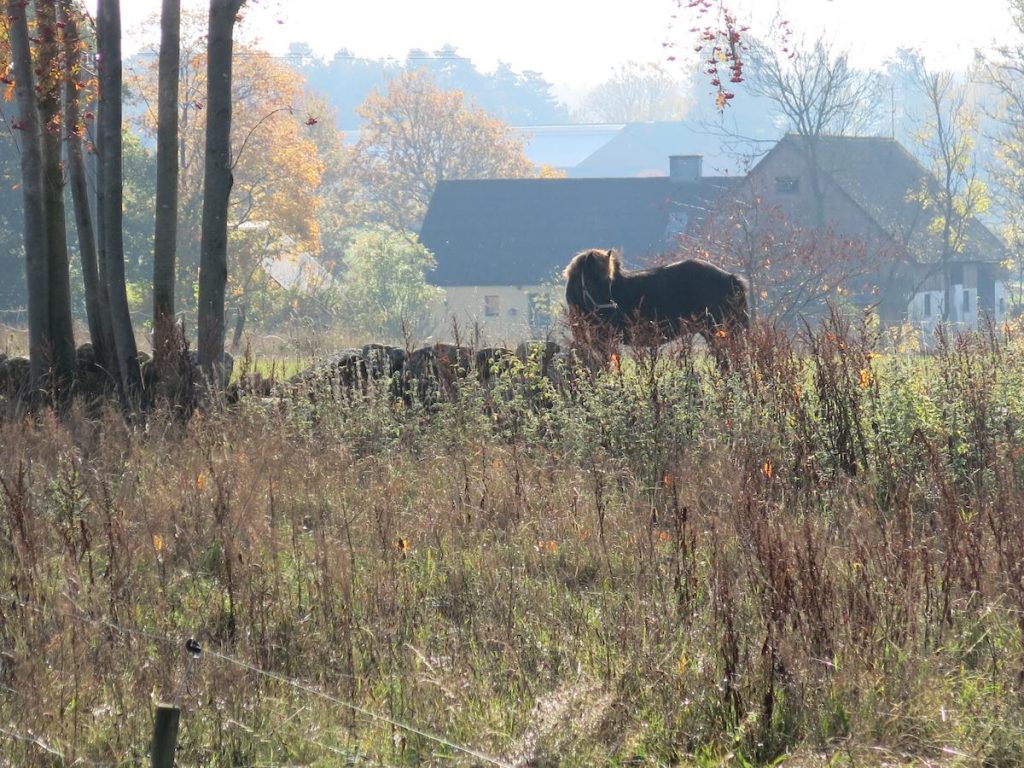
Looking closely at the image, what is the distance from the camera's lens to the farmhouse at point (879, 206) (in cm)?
5528

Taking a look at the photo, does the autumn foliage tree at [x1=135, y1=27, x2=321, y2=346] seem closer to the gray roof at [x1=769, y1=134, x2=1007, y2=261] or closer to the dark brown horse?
the gray roof at [x1=769, y1=134, x2=1007, y2=261]

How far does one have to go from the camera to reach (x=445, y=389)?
417 inches

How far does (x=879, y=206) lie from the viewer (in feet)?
192

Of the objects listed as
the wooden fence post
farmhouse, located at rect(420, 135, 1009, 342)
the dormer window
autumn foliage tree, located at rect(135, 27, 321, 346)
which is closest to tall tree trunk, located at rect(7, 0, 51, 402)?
the wooden fence post

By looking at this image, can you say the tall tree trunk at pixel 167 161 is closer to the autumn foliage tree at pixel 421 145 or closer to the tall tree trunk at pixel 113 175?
the tall tree trunk at pixel 113 175

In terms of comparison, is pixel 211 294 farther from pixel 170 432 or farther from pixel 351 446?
pixel 351 446

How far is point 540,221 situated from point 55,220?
5175 cm

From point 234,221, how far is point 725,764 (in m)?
51.5

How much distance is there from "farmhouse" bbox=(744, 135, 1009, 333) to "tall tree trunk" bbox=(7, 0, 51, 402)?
1689 inches

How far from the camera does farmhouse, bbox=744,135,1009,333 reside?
5528cm

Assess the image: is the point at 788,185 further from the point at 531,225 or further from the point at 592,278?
the point at 592,278

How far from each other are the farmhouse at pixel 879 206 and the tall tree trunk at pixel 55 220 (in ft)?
140

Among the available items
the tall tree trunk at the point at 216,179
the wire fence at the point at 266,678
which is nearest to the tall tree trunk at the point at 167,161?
the tall tree trunk at the point at 216,179

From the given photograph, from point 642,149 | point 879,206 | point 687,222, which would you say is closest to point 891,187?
point 879,206
